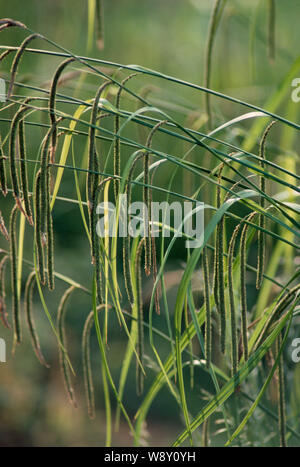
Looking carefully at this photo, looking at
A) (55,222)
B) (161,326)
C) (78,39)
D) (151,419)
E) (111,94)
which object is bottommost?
(151,419)

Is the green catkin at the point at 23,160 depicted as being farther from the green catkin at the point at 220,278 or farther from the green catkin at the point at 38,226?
the green catkin at the point at 220,278

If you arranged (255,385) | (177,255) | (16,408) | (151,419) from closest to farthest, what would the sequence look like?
(255,385) → (16,408) → (151,419) → (177,255)

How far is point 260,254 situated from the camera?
0.45 m

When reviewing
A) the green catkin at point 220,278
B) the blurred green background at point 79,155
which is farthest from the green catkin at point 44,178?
the blurred green background at point 79,155

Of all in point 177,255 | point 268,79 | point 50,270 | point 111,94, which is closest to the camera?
point 50,270

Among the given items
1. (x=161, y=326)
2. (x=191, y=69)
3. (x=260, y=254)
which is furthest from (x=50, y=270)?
(x=191, y=69)

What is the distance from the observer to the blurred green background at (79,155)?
1.66 meters

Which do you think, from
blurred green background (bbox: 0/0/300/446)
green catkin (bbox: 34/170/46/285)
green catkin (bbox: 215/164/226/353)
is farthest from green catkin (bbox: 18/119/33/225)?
blurred green background (bbox: 0/0/300/446)

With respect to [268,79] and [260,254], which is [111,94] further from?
[268,79]

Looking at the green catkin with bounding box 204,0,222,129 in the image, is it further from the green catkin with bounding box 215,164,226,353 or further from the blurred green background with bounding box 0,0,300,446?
the blurred green background with bounding box 0,0,300,446

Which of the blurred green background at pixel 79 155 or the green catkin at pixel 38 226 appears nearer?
the green catkin at pixel 38 226

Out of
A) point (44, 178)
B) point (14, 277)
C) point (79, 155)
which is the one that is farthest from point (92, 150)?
point (79, 155)

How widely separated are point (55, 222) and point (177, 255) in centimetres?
49
